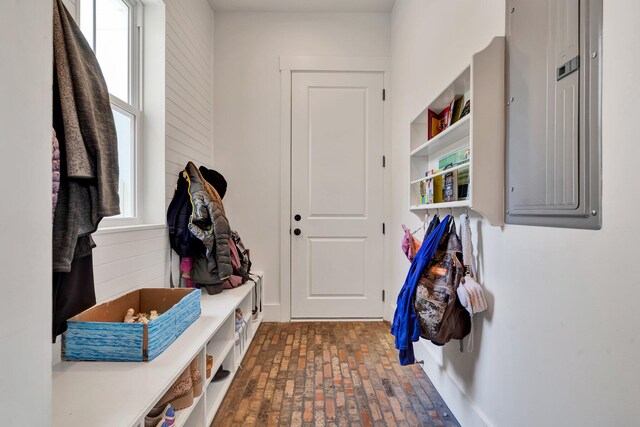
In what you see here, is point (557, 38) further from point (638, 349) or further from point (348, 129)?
point (348, 129)

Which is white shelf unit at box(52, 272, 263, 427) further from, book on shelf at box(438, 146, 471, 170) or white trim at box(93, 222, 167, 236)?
book on shelf at box(438, 146, 471, 170)

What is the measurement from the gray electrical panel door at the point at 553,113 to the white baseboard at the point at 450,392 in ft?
2.94

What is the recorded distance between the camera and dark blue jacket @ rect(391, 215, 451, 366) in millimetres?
1478

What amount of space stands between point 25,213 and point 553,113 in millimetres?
1349

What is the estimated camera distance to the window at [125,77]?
1.78 m

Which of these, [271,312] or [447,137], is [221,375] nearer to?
[271,312]

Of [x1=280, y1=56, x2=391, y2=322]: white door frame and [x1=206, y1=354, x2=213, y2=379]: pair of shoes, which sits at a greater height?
[x1=280, y1=56, x2=391, y2=322]: white door frame

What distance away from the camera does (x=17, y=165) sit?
59 cm

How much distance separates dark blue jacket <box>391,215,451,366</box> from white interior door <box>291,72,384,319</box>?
57.2 inches

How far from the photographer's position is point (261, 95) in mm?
3018

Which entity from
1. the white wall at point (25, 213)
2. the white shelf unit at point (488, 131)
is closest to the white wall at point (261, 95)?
the white shelf unit at point (488, 131)

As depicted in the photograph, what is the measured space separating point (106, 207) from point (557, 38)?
153 cm

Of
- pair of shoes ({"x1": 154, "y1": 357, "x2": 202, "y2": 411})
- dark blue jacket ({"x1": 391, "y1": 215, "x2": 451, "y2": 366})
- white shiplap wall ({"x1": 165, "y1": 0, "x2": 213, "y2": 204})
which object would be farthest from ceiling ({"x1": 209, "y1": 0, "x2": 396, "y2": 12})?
pair of shoes ({"x1": 154, "y1": 357, "x2": 202, "y2": 411})

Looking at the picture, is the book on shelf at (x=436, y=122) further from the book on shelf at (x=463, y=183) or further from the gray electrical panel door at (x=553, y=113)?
the gray electrical panel door at (x=553, y=113)
